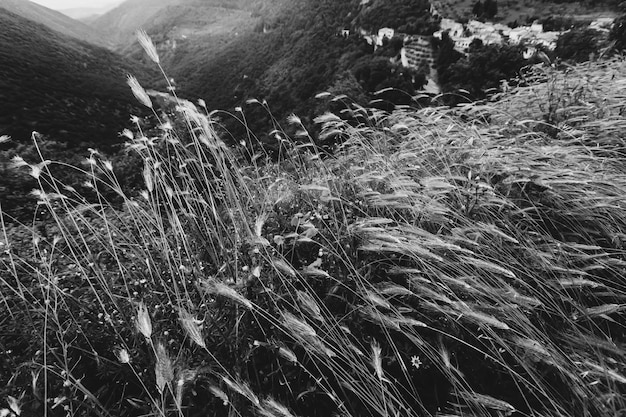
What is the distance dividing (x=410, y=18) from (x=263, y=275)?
2132 inches

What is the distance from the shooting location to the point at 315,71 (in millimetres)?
43156

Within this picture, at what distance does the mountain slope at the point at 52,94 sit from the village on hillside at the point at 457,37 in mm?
27443

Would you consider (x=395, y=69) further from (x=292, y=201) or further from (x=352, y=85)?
(x=292, y=201)

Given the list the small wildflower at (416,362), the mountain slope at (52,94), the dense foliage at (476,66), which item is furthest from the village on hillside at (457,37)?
the small wildflower at (416,362)

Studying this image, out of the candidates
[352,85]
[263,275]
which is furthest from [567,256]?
[352,85]

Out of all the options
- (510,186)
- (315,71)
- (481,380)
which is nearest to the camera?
(481,380)

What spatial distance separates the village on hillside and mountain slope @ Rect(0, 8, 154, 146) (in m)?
27.4

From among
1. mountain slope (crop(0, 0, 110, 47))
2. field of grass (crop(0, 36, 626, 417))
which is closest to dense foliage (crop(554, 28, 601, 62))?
field of grass (crop(0, 36, 626, 417))

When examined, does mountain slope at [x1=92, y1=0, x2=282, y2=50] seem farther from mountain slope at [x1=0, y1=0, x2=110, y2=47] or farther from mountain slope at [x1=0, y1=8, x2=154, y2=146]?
mountain slope at [x1=0, y1=8, x2=154, y2=146]

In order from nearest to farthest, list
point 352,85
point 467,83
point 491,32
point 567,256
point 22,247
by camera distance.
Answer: point 567,256 < point 22,247 < point 467,83 < point 352,85 < point 491,32

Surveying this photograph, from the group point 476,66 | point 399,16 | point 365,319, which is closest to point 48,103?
point 365,319

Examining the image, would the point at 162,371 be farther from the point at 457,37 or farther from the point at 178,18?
the point at 178,18

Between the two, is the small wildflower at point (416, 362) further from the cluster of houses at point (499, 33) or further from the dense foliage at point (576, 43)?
the cluster of houses at point (499, 33)

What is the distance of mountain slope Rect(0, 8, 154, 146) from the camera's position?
11.8m
